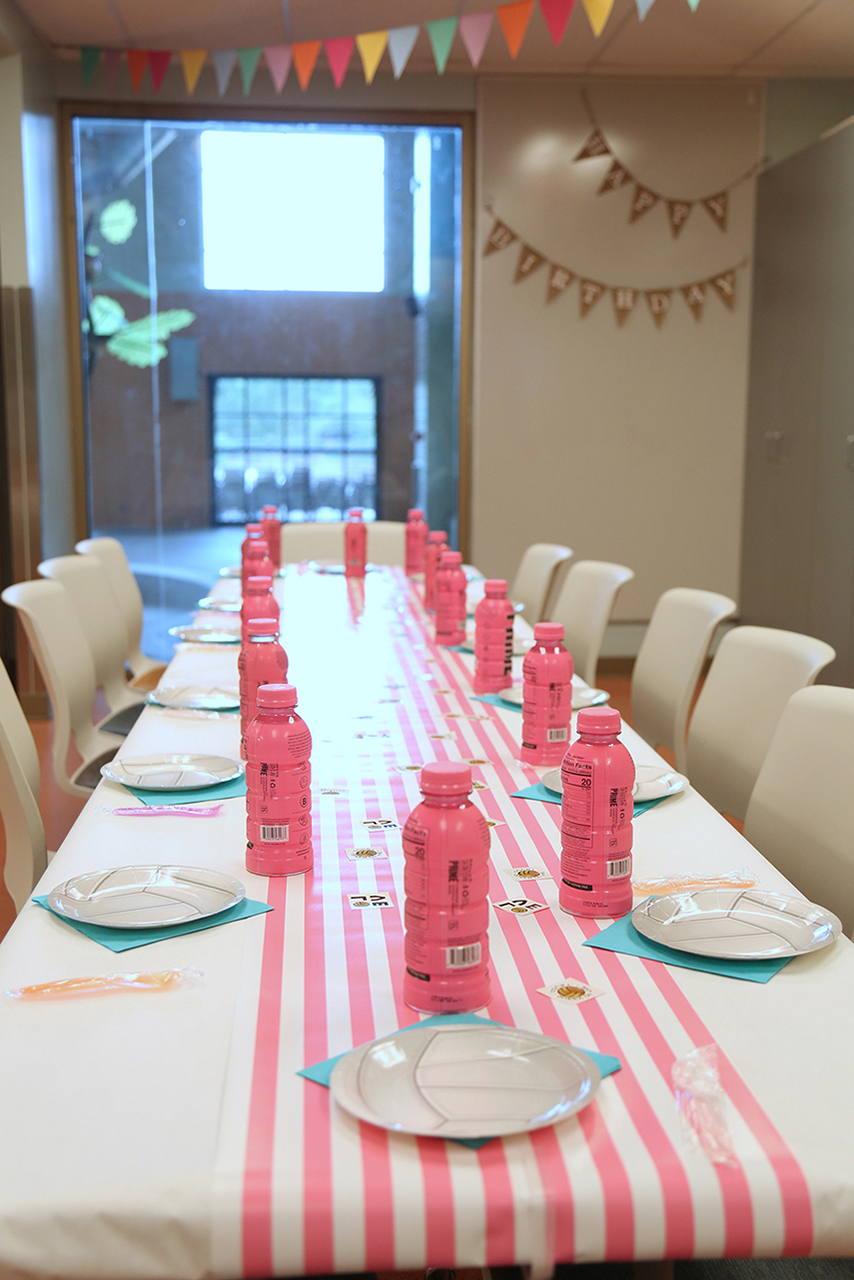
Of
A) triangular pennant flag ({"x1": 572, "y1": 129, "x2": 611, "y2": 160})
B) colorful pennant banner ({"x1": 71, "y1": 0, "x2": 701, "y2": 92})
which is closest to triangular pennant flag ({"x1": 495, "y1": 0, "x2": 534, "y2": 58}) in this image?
colorful pennant banner ({"x1": 71, "y1": 0, "x2": 701, "y2": 92})

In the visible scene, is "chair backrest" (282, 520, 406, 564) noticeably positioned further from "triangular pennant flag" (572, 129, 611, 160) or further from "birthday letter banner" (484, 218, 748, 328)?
"triangular pennant flag" (572, 129, 611, 160)

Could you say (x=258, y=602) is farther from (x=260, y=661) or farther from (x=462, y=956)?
(x=462, y=956)

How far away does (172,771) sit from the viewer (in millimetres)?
1602

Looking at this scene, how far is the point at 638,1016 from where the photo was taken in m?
0.94

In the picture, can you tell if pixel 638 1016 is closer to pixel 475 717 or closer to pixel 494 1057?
pixel 494 1057

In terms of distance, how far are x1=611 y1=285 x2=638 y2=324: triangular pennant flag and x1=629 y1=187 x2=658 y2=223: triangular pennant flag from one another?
1.06 ft

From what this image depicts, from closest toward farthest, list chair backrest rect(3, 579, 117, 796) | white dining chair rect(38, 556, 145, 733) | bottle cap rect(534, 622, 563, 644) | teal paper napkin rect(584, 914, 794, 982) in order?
teal paper napkin rect(584, 914, 794, 982)
bottle cap rect(534, 622, 563, 644)
chair backrest rect(3, 579, 117, 796)
white dining chair rect(38, 556, 145, 733)

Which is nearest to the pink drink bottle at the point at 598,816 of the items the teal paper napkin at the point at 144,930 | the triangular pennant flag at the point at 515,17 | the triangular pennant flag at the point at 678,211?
the teal paper napkin at the point at 144,930

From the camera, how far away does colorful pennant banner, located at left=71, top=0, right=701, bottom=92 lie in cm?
398

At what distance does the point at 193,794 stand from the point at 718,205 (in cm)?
447

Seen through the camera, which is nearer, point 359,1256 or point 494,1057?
point 359,1256

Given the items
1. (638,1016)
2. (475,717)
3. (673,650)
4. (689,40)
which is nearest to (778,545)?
(689,40)

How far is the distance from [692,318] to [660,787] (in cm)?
412

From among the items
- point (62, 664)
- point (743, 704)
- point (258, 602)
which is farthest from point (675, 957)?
point (62, 664)
